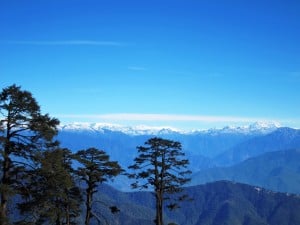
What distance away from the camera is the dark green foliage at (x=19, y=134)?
29844 mm

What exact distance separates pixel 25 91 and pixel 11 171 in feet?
17.8

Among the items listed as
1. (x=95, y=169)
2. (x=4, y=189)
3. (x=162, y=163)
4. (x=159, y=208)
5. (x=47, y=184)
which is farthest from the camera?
(x=159, y=208)

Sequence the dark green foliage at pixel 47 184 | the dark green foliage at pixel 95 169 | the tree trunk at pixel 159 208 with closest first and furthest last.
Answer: the dark green foliage at pixel 47 184 → the dark green foliage at pixel 95 169 → the tree trunk at pixel 159 208

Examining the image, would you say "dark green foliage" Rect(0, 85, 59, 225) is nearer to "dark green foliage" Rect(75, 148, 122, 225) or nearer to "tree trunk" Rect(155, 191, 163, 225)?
"dark green foliage" Rect(75, 148, 122, 225)

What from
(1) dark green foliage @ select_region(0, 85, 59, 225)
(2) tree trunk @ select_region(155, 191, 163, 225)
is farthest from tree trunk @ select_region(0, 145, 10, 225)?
(2) tree trunk @ select_region(155, 191, 163, 225)

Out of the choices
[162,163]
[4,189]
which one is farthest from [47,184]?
[162,163]

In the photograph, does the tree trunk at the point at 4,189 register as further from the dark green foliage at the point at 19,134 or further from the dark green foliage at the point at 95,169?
the dark green foliage at the point at 95,169

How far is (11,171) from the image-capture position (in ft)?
101

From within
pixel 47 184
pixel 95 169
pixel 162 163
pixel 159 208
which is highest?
pixel 162 163

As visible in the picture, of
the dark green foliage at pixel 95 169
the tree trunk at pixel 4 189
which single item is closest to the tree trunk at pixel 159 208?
the dark green foliage at pixel 95 169

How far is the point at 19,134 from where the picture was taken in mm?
30359

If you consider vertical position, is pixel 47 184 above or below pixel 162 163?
below

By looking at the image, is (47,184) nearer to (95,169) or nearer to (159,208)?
(95,169)

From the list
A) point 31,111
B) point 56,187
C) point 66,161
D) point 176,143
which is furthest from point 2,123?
point 176,143
